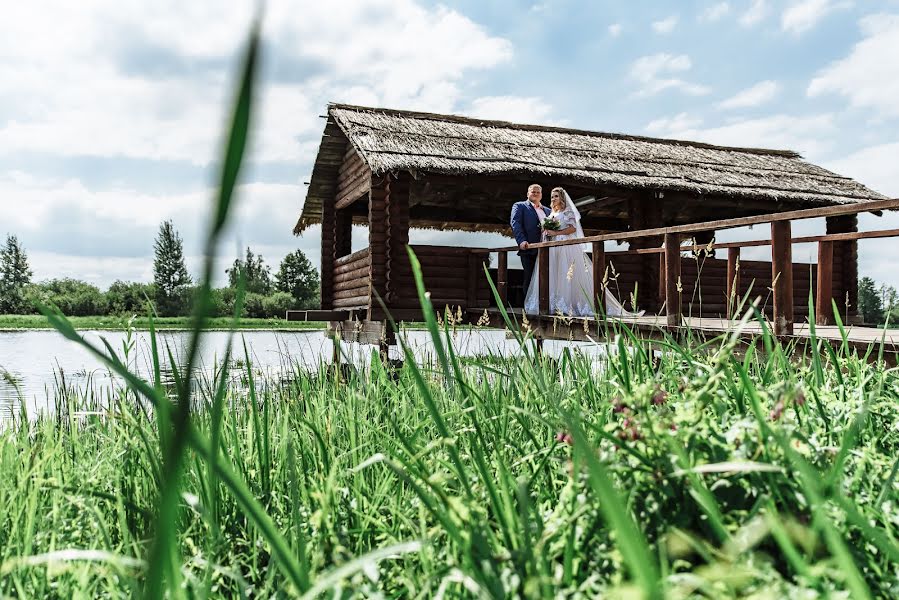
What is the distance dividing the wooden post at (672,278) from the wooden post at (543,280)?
2507mm

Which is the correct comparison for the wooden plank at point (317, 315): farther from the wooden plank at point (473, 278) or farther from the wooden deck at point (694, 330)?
the wooden deck at point (694, 330)

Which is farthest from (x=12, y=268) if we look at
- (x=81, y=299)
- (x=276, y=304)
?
(x=276, y=304)

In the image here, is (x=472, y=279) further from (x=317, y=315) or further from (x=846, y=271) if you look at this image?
(x=846, y=271)

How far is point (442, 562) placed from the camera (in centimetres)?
130

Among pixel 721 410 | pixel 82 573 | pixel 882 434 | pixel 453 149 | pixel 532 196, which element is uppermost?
pixel 453 149

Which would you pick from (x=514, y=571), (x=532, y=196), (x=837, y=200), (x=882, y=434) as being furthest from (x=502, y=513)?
(x=837, y=200)

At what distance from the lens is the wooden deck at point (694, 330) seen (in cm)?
498

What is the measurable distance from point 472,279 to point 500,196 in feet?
10.4

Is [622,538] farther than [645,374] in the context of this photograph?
No

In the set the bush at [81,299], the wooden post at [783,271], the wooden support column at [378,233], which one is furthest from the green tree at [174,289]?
the bush at [81,299]

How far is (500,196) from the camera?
571 inches

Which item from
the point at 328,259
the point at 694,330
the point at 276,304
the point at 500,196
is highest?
the point at 500,196

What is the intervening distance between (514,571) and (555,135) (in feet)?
47.0

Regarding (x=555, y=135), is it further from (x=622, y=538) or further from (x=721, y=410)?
(x=622, y=538)
